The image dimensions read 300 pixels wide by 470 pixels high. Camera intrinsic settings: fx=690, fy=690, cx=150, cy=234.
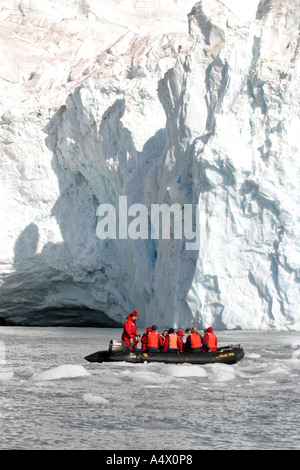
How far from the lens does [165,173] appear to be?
869 inches

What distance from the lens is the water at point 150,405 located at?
645 centimetres

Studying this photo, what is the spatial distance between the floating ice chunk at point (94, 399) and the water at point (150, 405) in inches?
0.5

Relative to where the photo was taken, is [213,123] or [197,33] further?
[197,33]

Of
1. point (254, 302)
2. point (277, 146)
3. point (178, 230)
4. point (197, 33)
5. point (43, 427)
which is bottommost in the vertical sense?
point (43, 427)

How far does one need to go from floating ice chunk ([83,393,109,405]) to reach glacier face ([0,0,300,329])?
1115cm

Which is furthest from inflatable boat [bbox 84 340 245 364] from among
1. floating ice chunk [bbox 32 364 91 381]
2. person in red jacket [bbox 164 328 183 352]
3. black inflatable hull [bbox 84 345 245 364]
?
floating ice chunk [bbox 32 364 91 381]

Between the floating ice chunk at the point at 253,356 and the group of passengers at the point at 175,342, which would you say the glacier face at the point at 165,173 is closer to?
the floating ice chunk at the point at 253,356

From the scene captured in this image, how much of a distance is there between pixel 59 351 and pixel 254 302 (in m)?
6.49

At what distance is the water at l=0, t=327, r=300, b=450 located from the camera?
21.2 ft

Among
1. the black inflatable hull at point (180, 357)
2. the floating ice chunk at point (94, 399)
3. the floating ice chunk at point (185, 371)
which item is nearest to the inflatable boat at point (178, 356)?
the black inflatable hull at point (180, 357)

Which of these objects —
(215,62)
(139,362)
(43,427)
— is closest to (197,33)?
(215,62)

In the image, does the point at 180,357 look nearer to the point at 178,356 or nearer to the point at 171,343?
the point at 178,356

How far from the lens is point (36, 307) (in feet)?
94.5

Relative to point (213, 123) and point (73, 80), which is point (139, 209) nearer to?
point (213, 123)
